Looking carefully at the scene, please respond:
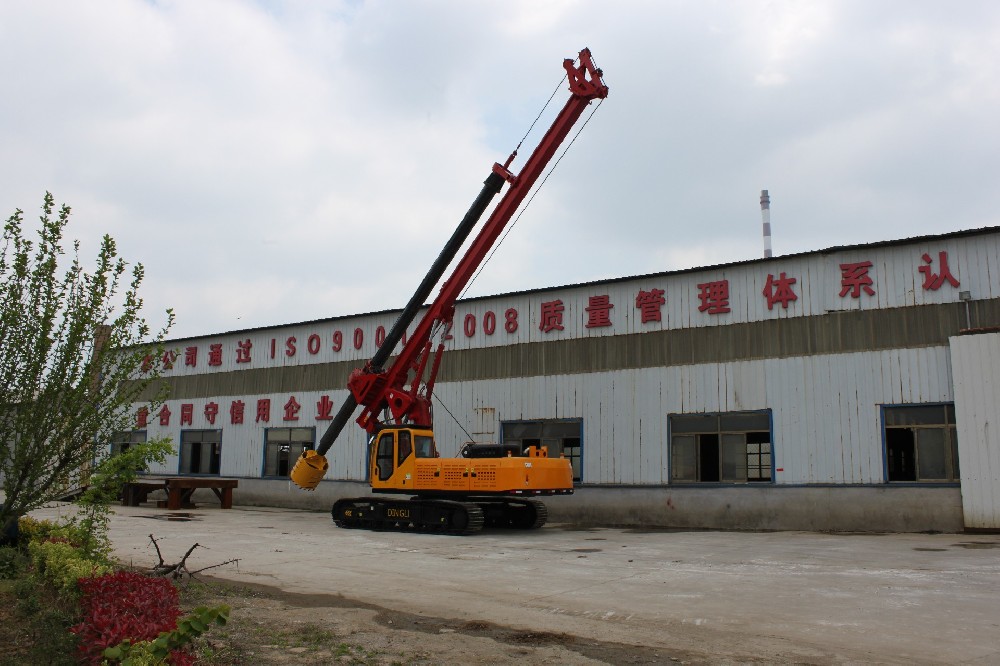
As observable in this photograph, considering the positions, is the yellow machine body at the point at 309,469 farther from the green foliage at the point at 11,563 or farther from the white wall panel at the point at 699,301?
the green foliage at the point at 11,563

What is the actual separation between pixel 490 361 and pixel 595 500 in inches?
220

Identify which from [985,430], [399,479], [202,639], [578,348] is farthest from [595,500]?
[202,639]

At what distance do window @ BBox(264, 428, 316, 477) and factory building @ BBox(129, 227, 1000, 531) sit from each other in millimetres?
1852

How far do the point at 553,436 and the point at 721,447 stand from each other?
5053 millimetres

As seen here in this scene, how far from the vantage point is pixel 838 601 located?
31.0 ft

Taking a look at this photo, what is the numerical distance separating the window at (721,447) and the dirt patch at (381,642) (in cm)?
1322

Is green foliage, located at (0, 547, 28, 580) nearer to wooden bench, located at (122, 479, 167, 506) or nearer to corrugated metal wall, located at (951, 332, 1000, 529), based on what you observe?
wooden bench, located at (122, 479, 167, 506)

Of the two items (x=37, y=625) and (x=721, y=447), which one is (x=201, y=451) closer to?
(x=721, y=447)

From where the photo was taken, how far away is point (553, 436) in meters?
22.7

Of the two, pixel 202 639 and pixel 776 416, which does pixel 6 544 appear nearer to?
pixel 202 639

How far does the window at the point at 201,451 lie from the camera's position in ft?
99.0

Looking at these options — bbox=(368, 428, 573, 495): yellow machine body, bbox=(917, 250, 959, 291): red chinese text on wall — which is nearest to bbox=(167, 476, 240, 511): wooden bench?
bbox=(368, 428, 573, 495): yellow machine body

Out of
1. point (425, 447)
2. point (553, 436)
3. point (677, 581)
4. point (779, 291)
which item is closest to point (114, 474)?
point (677, 581)

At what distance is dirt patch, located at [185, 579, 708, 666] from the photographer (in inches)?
267
